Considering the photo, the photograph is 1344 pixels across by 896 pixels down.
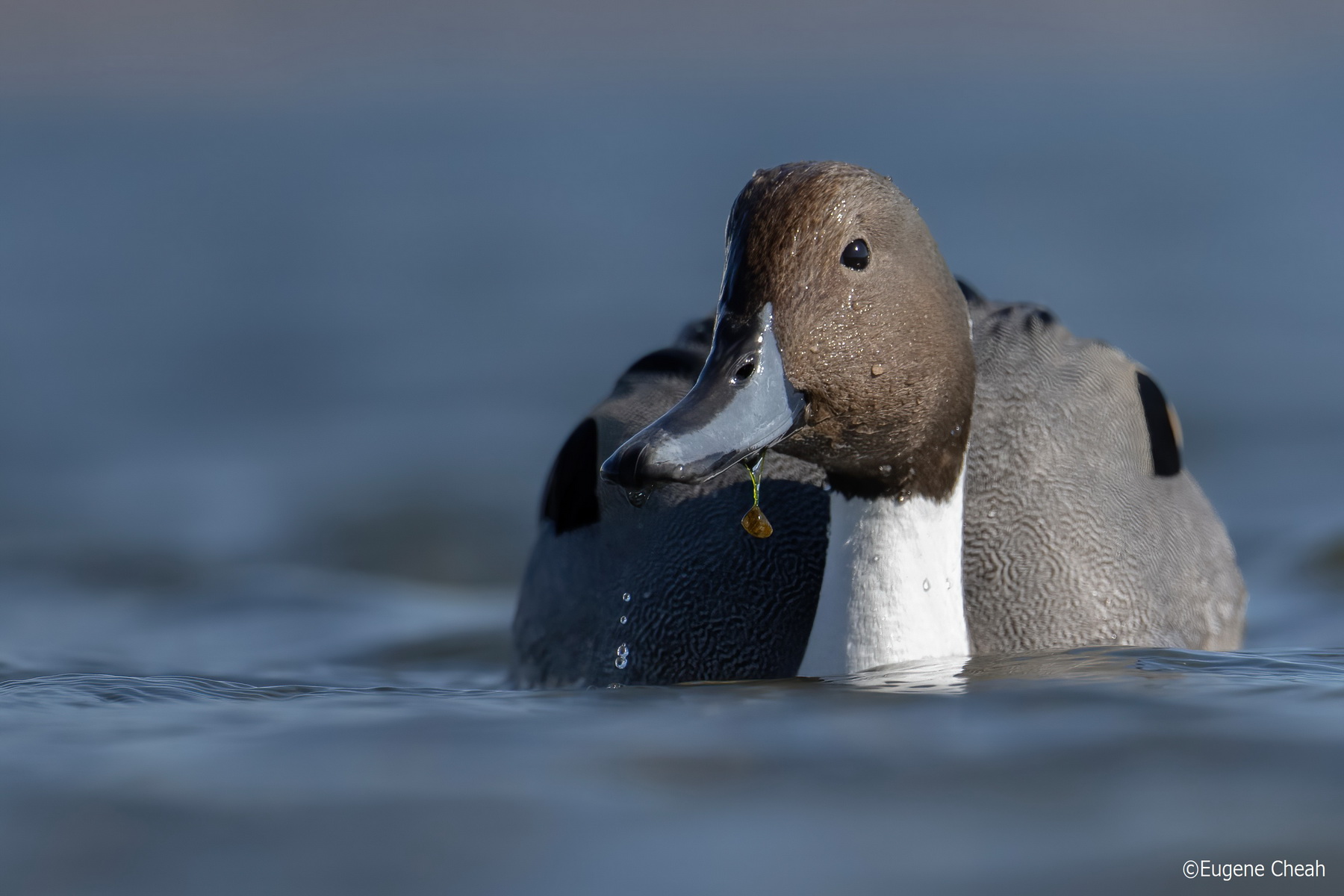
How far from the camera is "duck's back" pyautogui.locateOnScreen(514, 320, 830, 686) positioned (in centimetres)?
458

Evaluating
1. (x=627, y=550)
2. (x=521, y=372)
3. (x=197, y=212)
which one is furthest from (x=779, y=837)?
(x=197, y=212)

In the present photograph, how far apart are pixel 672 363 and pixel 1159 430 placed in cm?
158

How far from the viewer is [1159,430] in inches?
218

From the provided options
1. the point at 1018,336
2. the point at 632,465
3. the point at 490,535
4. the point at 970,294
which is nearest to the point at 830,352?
the point at 632,465

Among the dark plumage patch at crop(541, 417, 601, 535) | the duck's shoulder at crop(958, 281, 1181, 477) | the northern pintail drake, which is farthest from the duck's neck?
the dark plumage patch at crop(541, 417, 601, 535)

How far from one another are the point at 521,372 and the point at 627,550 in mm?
6546

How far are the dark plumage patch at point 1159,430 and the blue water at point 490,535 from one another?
2.04ft

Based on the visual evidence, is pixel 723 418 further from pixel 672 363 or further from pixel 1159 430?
pixel 1159 430

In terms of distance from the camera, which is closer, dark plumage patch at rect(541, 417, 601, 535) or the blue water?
the blue water

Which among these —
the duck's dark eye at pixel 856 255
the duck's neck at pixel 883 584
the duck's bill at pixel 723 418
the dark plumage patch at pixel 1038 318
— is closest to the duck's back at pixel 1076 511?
the dark plumage patch at pixel 1038 318

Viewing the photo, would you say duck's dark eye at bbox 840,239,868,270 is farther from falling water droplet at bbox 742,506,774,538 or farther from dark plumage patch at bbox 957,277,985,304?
dark plumage patch at bbox 957,277,985,304

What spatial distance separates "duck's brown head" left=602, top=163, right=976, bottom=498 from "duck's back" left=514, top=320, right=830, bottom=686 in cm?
50

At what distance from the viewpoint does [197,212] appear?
51.9ft

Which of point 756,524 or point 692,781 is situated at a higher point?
point 756,524
